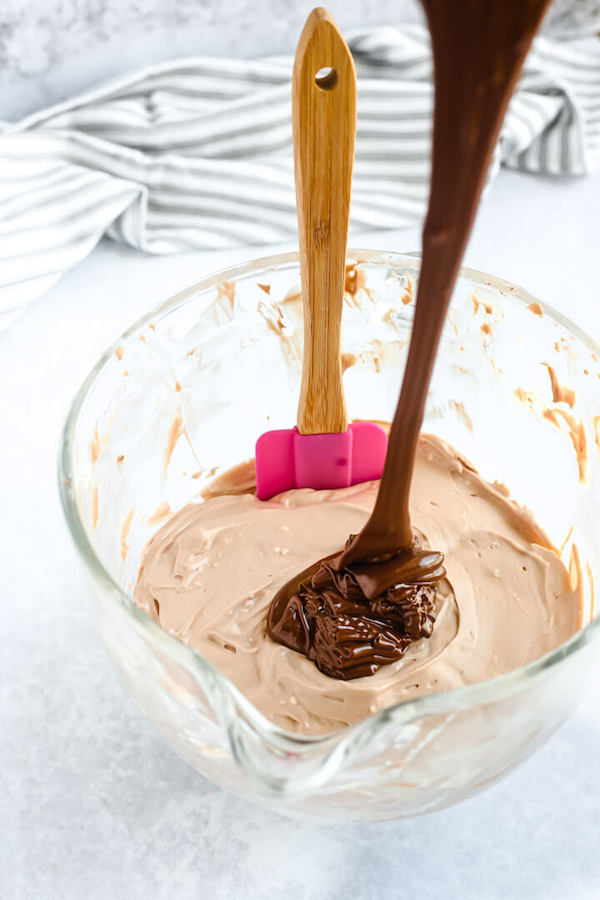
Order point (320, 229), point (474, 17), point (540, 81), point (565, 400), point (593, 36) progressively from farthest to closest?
1. point (593, 36)
2. point (540, 81)
3. point (565, 400)
4. point (320, 229)
5. point (474, 17)

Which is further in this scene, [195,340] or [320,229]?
[195,340]

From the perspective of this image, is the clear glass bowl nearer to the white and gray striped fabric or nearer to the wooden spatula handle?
the wooden spatula handle

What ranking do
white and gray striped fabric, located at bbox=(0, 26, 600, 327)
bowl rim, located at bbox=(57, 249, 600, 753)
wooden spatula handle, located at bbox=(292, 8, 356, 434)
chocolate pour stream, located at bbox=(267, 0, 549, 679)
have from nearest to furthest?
chocolate pour stream, located at bbox=(267, 0, 549, 679) < bowl rim, located at bbox=(57, 249, 600, 753) < wooden spatula handle, located at bbox=(292, 8, 356, 434) < white and gray striped fabric, located at bbox=(0, 26, 600, 327)

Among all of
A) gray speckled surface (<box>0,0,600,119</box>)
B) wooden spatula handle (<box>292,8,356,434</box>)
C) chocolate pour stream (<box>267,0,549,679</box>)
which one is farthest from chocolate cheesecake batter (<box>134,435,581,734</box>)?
gray speckled surface (<box>0,0,600,119</box>)

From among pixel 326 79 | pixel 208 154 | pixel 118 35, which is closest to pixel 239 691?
pixel 326 79

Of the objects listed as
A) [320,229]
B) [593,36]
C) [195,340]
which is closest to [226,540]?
[195,340]

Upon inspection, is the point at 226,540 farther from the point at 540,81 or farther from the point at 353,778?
the point at 540,81

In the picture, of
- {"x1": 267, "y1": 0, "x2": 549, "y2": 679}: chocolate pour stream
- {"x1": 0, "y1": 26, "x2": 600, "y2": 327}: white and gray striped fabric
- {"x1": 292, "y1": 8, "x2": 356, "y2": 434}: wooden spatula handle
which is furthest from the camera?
{"x1": 0, "y1": 26, "x2": 600, "y2": 327}: white and gray striped fabric
